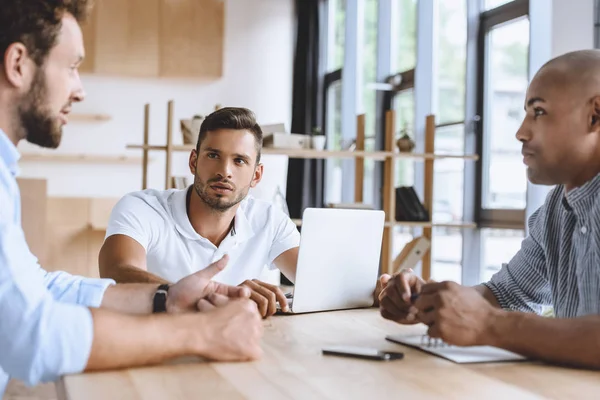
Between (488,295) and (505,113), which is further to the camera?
(505,113)

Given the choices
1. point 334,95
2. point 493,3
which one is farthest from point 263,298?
point 334,95

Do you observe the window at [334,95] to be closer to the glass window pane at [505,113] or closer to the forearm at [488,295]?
the glass window pane at [505,113]

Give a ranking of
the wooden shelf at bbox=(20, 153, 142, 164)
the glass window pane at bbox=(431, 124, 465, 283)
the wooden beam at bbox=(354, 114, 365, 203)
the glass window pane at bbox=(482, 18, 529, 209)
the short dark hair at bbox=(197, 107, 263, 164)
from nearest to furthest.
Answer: the short dark hair at bbox=(197, 107, 263, 164) < the glass window pane at bbox=(482, 18, 529, 209) < the wooden beam at bbox=(354, 114, 365, 203) < the glass window pane at bbox=(431, 124, 465, 283) < the wooden shelf at bbox=(20, 153, 142, 164)

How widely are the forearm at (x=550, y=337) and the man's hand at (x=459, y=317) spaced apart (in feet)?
0.07

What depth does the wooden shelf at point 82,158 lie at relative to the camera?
6.12 meters

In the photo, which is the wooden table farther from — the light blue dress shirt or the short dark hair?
the short dark hair

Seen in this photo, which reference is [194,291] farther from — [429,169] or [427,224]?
[429,169]

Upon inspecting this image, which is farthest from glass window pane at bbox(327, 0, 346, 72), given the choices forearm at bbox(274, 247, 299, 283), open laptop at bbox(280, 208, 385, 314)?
open laptop at bbox(280, 208, 385, 314)

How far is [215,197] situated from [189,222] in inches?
4.6

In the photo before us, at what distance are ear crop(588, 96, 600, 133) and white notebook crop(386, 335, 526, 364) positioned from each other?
51cm

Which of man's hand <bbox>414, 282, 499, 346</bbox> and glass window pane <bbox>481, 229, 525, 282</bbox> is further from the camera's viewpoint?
glass window pane <bbox>481, 229, 525, 282</bbox>

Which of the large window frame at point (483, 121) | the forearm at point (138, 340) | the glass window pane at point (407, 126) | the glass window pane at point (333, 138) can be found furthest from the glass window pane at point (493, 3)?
the forearm at point (138, 340)

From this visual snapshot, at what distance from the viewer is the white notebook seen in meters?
1.36

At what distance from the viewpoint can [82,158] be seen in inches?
244
